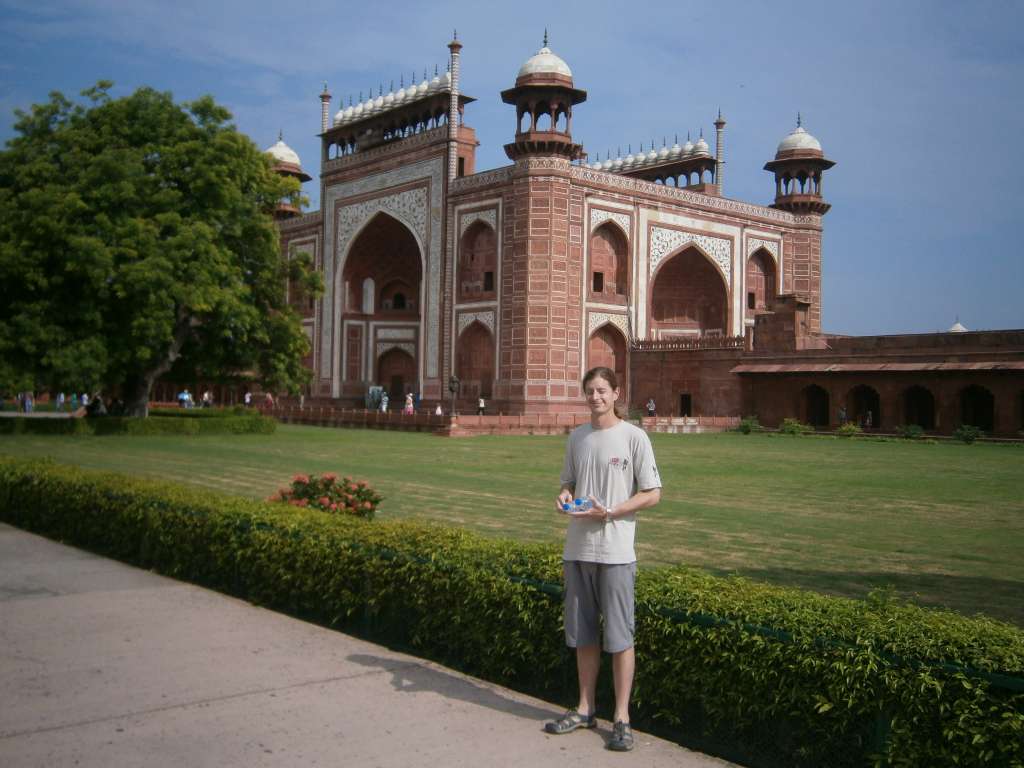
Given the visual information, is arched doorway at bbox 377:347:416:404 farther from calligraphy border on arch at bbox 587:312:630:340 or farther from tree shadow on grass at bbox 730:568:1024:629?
tree shadow on grass at bbox 730:568:1024:629

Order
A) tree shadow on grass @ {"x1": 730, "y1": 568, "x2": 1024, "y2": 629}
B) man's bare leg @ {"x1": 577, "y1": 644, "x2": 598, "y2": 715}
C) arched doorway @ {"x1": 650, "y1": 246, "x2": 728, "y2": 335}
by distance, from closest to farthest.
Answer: man's bare leg @ {"x1": 577, "y1": 644, "x2": 598, "y2": 715} < tree shadow on grass @ {"x1": 730, "y1": 568, "x2": 1024, "y2": 629} < arched doorway @ {"x1": 650, "y1": 246, "x2": 728, "y2": 335}

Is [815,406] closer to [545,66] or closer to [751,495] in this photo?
[545,66]

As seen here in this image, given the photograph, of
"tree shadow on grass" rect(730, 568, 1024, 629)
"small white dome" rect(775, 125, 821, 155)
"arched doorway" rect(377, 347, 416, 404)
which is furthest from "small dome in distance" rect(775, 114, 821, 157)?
"tree shadow on grass" rect(730, 568, 1024, 629)

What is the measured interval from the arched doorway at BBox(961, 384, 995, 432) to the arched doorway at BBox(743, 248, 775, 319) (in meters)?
12.1

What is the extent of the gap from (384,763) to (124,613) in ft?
8.75

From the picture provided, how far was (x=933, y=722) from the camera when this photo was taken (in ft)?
9.79

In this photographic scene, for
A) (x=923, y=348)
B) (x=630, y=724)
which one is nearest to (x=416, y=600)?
(x=630, y=724)

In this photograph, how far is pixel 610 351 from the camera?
3459 centimetres

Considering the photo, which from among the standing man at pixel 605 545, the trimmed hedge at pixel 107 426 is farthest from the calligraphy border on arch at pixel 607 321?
the standing man at pixel 605 545

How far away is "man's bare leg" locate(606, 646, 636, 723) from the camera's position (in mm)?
3479

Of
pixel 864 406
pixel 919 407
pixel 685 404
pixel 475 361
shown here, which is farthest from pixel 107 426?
pixel 919 407

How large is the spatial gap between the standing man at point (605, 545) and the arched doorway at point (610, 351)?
29807 millimetres

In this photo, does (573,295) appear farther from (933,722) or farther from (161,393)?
(933,722)

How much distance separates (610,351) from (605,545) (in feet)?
103
